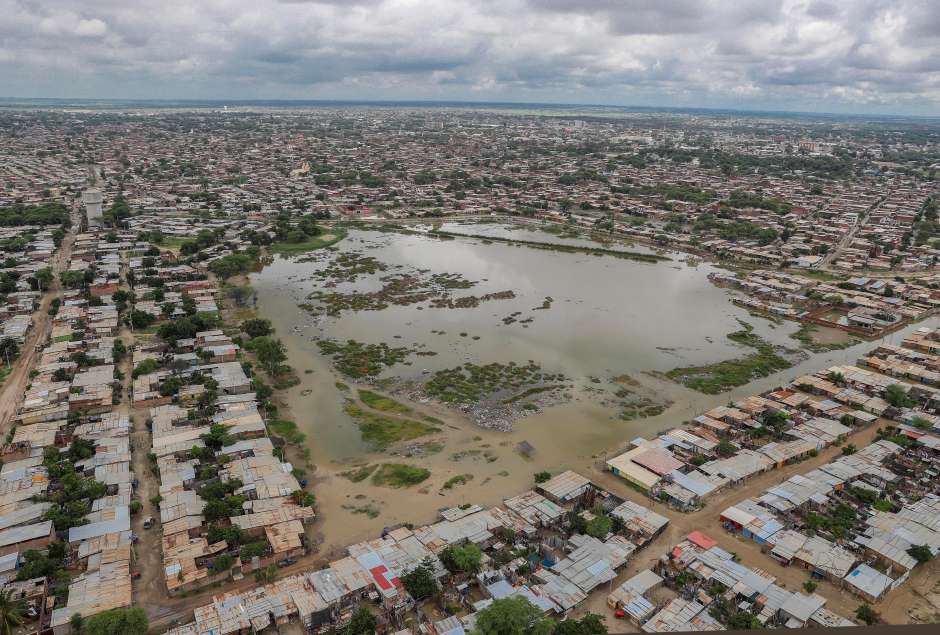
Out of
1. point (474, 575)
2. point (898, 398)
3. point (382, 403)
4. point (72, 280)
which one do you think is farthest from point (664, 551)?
point (72, 280)

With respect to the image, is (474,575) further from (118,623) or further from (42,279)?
Answer: (42,279)

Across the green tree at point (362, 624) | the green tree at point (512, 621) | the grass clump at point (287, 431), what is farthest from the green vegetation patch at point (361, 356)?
the green tree at point (512, 621)

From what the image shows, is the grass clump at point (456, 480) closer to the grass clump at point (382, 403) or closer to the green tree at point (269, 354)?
the grass clump at point (382, 403)

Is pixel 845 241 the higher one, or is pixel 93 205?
pixel 93 205

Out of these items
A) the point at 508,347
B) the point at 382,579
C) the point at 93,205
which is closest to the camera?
the point at 382,579

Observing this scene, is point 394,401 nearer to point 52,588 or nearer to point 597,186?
point 52,588

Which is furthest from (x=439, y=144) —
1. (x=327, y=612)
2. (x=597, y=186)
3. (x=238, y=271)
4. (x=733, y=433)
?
(x=327, y=612)
